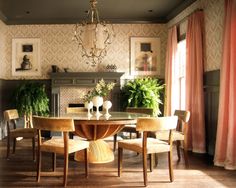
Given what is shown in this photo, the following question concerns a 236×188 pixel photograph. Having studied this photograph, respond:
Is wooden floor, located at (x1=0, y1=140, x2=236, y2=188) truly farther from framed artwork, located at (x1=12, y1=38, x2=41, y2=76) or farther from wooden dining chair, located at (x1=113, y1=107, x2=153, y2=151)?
framed artwork, located at (x1=12, y1=38, x2=41, y2=76)

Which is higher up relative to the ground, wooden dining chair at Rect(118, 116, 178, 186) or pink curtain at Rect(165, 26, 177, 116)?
pink curtain at Rect(165, 26, 177, 116)

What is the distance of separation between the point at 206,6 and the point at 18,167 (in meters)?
4.02

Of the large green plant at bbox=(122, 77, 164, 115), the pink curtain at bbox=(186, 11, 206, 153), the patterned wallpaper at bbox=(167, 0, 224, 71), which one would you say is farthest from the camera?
the large green plant at bbox=(122, 77, 164, 115)

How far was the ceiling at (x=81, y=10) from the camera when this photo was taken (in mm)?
5918

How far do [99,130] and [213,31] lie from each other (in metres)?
2.52

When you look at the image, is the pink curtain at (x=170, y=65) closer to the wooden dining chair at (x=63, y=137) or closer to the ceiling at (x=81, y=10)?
the ceiling at (x=81, y=10)

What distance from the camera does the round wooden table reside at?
10.9ft

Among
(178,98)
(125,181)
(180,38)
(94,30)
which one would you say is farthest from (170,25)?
(125,181)

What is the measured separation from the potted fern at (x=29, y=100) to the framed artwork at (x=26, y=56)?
2.22ft

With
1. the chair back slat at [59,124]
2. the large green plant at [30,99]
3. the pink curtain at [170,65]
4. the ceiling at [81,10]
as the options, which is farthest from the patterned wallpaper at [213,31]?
the large green plant at [30,99]

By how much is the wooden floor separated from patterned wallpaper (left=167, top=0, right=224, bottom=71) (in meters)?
1.61

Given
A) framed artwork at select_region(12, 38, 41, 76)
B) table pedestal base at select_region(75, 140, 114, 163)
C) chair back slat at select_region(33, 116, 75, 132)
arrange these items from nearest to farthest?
1. chair back slat at select_region(33, 116, 75, 132)
2. table pedestal base at select_region(75, 140, 114, 163)
3. framed artwork at select_region(12, 38, 41, 76)

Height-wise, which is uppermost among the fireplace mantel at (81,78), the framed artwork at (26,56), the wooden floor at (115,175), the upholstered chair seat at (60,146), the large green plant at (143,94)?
the framed artwork at (26,56)

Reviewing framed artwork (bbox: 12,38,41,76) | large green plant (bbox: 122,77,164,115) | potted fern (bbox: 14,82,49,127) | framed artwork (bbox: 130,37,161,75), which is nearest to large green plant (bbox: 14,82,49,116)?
potted fern (bbox: 14,82,49,127)
